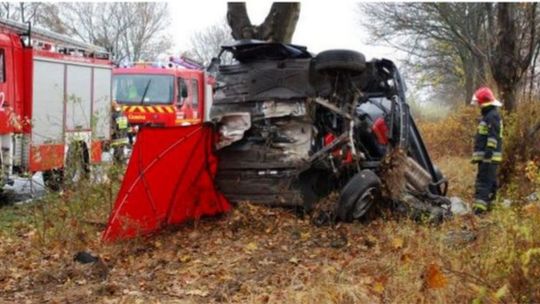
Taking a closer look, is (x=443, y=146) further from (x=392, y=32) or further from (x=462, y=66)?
(x=462, y=66)

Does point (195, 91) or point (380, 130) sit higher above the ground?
point (195, 91)

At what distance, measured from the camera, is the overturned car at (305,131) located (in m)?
6.74

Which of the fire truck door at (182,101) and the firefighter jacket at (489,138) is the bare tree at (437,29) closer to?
the fire truck door at (182,101)

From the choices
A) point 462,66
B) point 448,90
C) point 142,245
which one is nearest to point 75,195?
point 142,245

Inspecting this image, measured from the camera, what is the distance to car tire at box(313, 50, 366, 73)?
666 cm

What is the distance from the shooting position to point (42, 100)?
10328 millimetres

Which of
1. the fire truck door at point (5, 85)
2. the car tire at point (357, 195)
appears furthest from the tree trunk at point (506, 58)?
the fire truck door at point (5, 85)

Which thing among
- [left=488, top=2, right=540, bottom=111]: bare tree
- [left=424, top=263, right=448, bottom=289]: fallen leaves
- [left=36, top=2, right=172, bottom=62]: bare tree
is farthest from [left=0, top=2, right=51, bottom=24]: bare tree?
[left=424, top=263, right=448, bottom=289]: fallen leaves

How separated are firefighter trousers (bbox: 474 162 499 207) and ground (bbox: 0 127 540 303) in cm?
147

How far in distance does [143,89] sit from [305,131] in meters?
9.73

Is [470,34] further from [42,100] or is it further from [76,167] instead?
[76,167]

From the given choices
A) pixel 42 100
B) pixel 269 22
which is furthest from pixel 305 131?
pixel 269 22

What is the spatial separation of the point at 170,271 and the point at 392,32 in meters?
21.2

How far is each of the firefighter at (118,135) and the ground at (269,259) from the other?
1.14m
